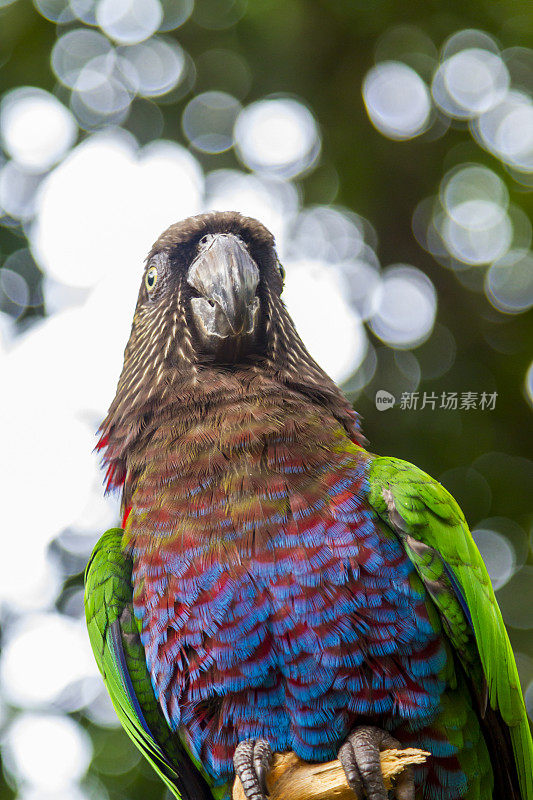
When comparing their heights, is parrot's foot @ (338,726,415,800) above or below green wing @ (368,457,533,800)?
below

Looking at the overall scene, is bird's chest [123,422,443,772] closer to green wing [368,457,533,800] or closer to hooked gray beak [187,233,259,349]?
green wing [368,457,533,800]

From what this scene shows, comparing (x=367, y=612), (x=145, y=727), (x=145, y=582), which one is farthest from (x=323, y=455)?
(x=145, y=727)

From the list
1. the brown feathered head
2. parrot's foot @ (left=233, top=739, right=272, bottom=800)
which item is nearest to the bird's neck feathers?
the brown feathered head

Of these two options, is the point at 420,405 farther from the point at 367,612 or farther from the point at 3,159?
the point at 3,159

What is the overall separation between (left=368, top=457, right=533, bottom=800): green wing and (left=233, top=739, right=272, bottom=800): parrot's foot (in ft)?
3.23

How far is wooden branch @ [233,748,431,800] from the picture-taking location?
282 centimetres

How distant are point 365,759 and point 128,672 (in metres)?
1.28

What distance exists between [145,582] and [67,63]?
22.5 ft

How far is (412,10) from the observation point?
7914mm

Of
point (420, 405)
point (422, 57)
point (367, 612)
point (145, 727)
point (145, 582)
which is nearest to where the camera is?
point (367, 612)

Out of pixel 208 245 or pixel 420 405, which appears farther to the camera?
pixel 420 405

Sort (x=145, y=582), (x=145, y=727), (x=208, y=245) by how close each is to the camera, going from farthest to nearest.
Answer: (x=208, y=245) → (x=145, y=727) → (x=145, y=582)

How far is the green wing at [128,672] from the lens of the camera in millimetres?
3410

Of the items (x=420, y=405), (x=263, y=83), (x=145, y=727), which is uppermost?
(x=263, y=83)
